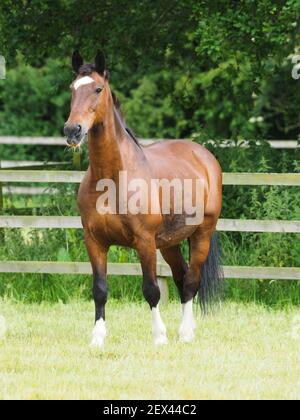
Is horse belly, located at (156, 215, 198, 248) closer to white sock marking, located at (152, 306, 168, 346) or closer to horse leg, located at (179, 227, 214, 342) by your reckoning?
horse leg, located at (179, 227, 214, 342)

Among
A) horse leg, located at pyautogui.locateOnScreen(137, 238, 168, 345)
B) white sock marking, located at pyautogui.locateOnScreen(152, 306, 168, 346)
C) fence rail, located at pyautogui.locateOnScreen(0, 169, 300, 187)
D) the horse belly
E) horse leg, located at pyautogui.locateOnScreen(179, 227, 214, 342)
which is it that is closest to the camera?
horse leg, located at pyautogui.locateOnScreen(137, 238, 168, 345)

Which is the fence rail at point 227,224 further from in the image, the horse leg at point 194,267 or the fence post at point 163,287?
the horse leg at point 194,267

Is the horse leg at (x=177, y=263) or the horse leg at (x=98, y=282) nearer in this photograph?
the horse leg at (x=98, y=282)

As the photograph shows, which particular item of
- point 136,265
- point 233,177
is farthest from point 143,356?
point 233,177

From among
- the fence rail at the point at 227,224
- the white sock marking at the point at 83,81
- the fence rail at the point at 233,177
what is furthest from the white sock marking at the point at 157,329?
the fence rail at the point at 233,177

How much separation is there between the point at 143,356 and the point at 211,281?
1502 millimetres

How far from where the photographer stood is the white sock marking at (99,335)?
7.43 metres

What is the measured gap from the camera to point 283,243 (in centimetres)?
990

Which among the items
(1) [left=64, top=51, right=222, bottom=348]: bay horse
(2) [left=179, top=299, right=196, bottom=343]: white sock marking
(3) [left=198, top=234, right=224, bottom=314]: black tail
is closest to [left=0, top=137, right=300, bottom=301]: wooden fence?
(3) [left=198, top=234, right=224, bottom=314]: black tail

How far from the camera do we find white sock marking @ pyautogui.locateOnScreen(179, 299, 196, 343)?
784 centimetres

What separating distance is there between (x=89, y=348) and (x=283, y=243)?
3176mm

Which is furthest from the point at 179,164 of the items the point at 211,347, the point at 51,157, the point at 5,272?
the point at 51,157

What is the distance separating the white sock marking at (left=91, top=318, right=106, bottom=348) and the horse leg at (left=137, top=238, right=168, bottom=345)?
39 centimetres
